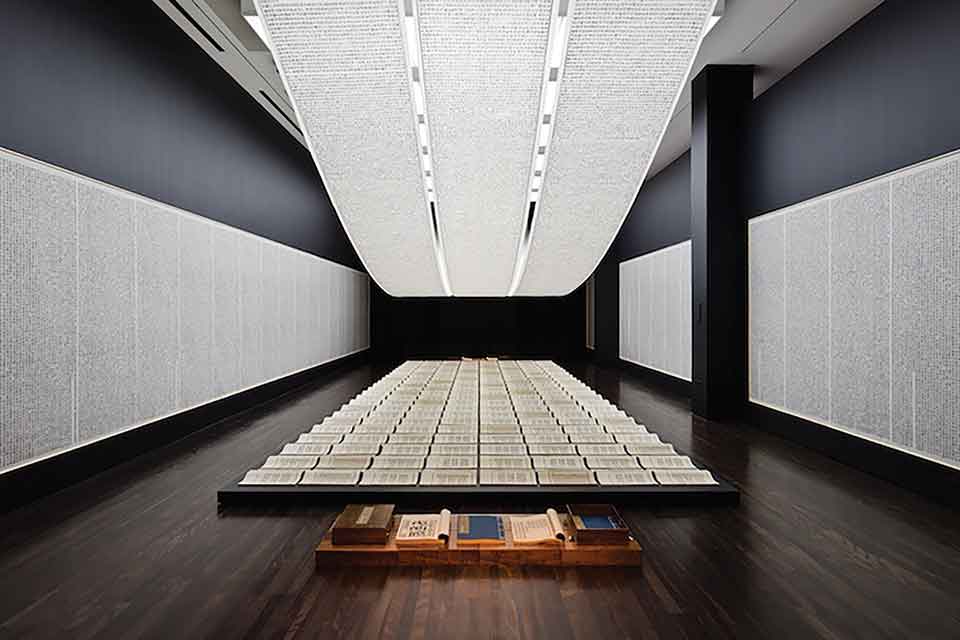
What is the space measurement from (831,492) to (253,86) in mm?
Result: 6756

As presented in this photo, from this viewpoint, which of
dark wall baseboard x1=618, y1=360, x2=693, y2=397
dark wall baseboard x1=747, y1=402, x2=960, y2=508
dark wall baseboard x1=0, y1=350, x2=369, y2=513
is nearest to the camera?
dark wall baseboard x1=0, y1=350, x2=369, y2=513

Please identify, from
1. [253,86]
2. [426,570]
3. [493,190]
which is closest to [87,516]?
[426,570]

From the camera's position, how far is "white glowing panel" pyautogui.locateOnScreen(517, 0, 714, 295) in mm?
3914

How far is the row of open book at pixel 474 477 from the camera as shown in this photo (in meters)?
3.58

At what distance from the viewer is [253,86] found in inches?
261

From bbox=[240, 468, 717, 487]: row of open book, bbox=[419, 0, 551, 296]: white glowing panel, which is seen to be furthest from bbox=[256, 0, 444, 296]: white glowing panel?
bbox=[240, 468, 717, 487]: row of open book

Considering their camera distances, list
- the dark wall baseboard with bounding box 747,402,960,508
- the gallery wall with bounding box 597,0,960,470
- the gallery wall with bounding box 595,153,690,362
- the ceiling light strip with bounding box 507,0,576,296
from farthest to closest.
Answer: the gallery wall with bounding box 595,153,690,362, the ceiling light strip with bounding box 507,0,576,296, the gallery wall with bounding box 597,0,960,470, the dark wall baseboard with bounding box 747,402,960,508

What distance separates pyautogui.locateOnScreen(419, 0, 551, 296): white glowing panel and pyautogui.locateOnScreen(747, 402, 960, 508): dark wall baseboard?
Result: 338 cm

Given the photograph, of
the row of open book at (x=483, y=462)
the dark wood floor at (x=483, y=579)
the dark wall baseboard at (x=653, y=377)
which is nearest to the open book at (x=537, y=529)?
the dark wood floor at (x=483, y=579)

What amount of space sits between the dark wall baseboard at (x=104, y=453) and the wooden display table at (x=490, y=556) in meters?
2.07

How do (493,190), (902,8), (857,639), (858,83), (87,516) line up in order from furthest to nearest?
(493,190) < (858,83) < (902,8) < (87,516) < (857,639)

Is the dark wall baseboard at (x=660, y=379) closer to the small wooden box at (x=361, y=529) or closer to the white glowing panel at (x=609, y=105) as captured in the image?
the white glowing panel at (x=609, y=105)

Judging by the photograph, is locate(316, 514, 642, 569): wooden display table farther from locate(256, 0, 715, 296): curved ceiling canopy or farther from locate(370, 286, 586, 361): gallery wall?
locate(370, 286, 586, 361): gallery wall

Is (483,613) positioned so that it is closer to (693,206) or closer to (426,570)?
(426,570)
